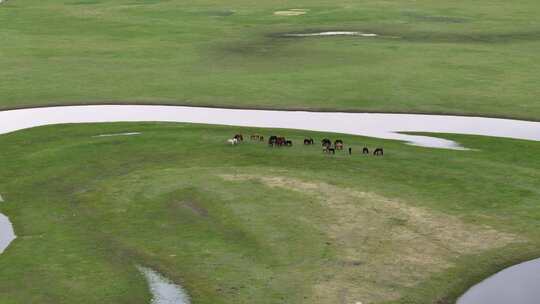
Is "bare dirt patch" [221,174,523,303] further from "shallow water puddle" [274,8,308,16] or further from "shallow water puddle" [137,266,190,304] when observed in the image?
"shallow water puddle" [274,8,308,16]

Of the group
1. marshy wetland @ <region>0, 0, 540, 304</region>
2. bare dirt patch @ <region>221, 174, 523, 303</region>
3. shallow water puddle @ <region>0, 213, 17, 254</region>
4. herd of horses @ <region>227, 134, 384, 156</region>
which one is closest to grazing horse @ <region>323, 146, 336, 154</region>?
herd of horses @ <region>227, 134, 384, 156</region>

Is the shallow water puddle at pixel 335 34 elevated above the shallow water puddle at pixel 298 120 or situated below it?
above

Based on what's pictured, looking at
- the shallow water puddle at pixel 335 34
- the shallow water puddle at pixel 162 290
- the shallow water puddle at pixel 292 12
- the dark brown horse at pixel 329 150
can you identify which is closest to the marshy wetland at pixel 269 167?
the shallow water puddle at pixel 162 290

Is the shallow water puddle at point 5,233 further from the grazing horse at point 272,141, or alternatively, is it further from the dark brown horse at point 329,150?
the dark brown horse at point 329,150

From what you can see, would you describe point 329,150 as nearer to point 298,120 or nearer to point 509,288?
point 298,120

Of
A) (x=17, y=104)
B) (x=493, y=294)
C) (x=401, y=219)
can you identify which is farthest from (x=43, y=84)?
(x=493, y=294)

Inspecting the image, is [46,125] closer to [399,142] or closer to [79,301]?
[399,142]

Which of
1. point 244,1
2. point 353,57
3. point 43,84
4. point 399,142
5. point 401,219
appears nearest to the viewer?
point 401,219
